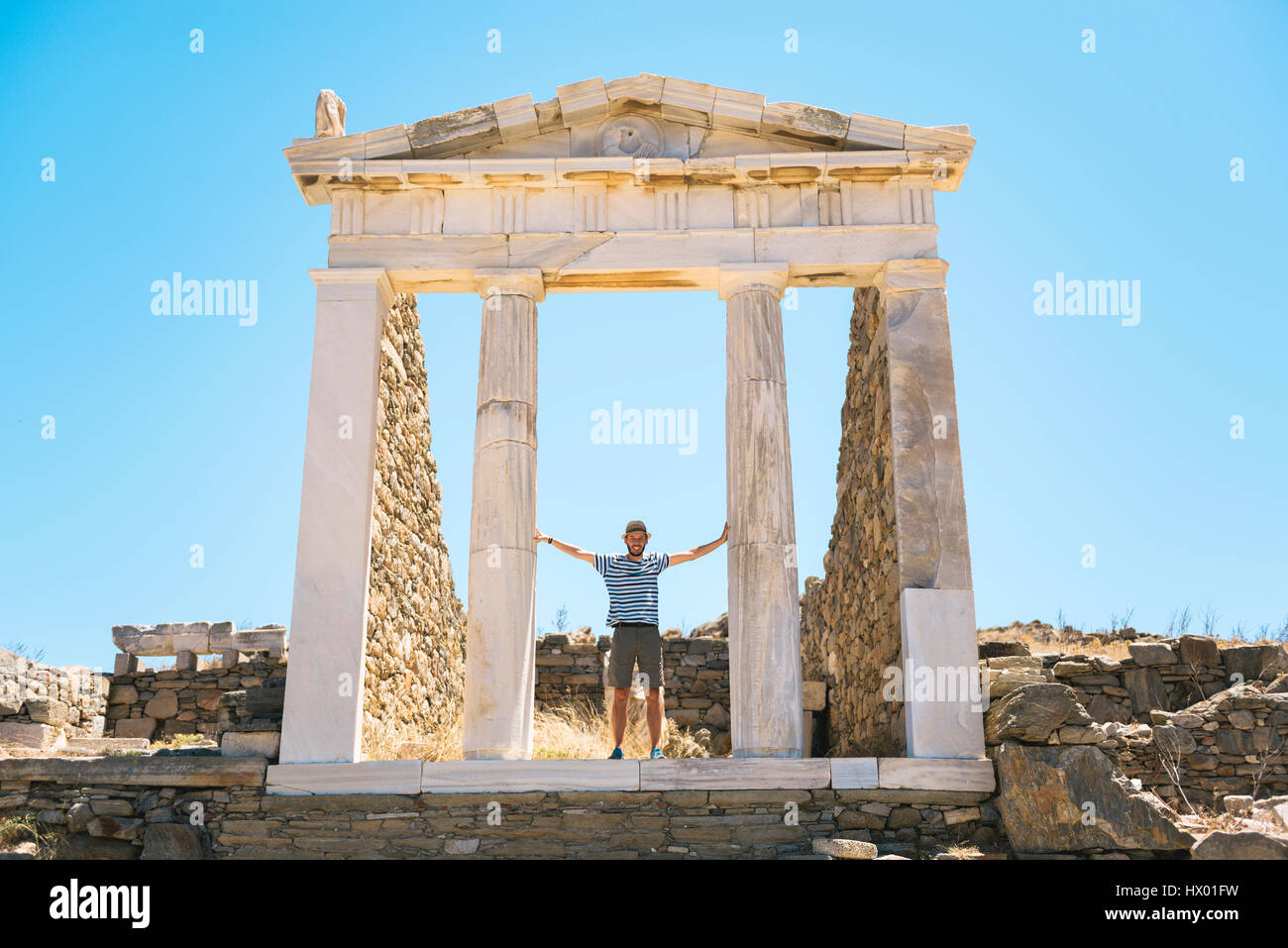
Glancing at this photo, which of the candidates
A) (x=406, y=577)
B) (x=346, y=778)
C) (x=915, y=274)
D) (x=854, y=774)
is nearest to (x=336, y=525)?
(x=346, y=778)

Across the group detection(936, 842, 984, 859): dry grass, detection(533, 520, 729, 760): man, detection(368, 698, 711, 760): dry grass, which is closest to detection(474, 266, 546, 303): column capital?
detection(533, 520, 729, 760): man

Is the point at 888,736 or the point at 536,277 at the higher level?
the point at 536,277

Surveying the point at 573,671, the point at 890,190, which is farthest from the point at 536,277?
the point at 573,671

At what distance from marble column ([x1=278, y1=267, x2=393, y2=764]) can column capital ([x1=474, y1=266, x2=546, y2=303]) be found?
37.5 inches

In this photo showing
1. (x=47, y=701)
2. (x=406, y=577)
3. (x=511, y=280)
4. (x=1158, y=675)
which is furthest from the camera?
(x=1158, y=675)

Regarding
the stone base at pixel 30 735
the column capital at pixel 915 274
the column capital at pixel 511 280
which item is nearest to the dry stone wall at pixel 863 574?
the column capital at pixel 915 274

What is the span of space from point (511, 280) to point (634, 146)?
1.69 meters

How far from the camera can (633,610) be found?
9.95 metres

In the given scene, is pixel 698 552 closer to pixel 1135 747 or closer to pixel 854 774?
pixel 854 774

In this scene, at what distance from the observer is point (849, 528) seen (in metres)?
12.6

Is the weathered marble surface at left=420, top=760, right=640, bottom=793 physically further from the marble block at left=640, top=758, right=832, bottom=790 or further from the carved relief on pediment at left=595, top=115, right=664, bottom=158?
the carved relief on pediment at left=595, top=115, right=664, bottom=158

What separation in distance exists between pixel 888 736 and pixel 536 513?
3648 mm

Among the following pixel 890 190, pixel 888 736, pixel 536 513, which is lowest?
pixel 888 736
